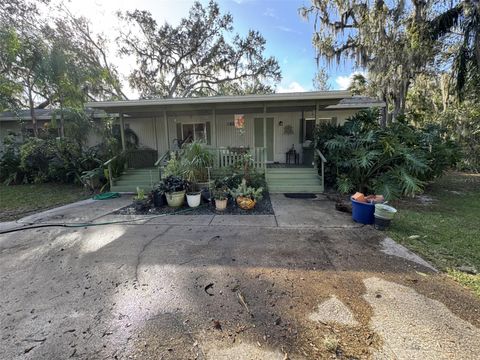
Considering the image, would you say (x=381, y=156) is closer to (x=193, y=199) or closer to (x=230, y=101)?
(x=230, y=101)

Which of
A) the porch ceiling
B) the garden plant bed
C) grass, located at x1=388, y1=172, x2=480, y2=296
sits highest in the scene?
the porch ceiling

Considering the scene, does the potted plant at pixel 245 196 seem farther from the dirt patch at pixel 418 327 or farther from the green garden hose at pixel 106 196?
the green garden hose at pixel 106 196

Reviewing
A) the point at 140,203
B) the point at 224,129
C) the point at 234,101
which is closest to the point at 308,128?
the point at 224,129

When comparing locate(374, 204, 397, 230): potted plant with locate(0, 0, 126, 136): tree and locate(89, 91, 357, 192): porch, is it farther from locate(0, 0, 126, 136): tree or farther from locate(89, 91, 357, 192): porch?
locate(0, 0, 126, 136): tree

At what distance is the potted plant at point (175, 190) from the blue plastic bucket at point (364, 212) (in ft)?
12.4

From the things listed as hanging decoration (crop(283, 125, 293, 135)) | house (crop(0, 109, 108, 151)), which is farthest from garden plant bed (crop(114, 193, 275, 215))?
house (crop(0, 109, 108, 151))

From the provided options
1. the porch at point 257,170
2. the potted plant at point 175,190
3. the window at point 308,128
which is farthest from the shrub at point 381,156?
the potted plant at point 175,190

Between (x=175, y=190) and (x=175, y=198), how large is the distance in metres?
0.19

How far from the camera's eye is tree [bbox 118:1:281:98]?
48.8ft

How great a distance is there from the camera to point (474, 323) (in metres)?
1.83

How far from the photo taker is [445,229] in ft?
12.8

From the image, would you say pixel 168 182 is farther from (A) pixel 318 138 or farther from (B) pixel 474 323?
(B) pixel 474 323

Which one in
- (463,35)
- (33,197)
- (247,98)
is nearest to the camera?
(247,98)

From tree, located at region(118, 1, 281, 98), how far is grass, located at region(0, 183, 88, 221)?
36.7 feet
